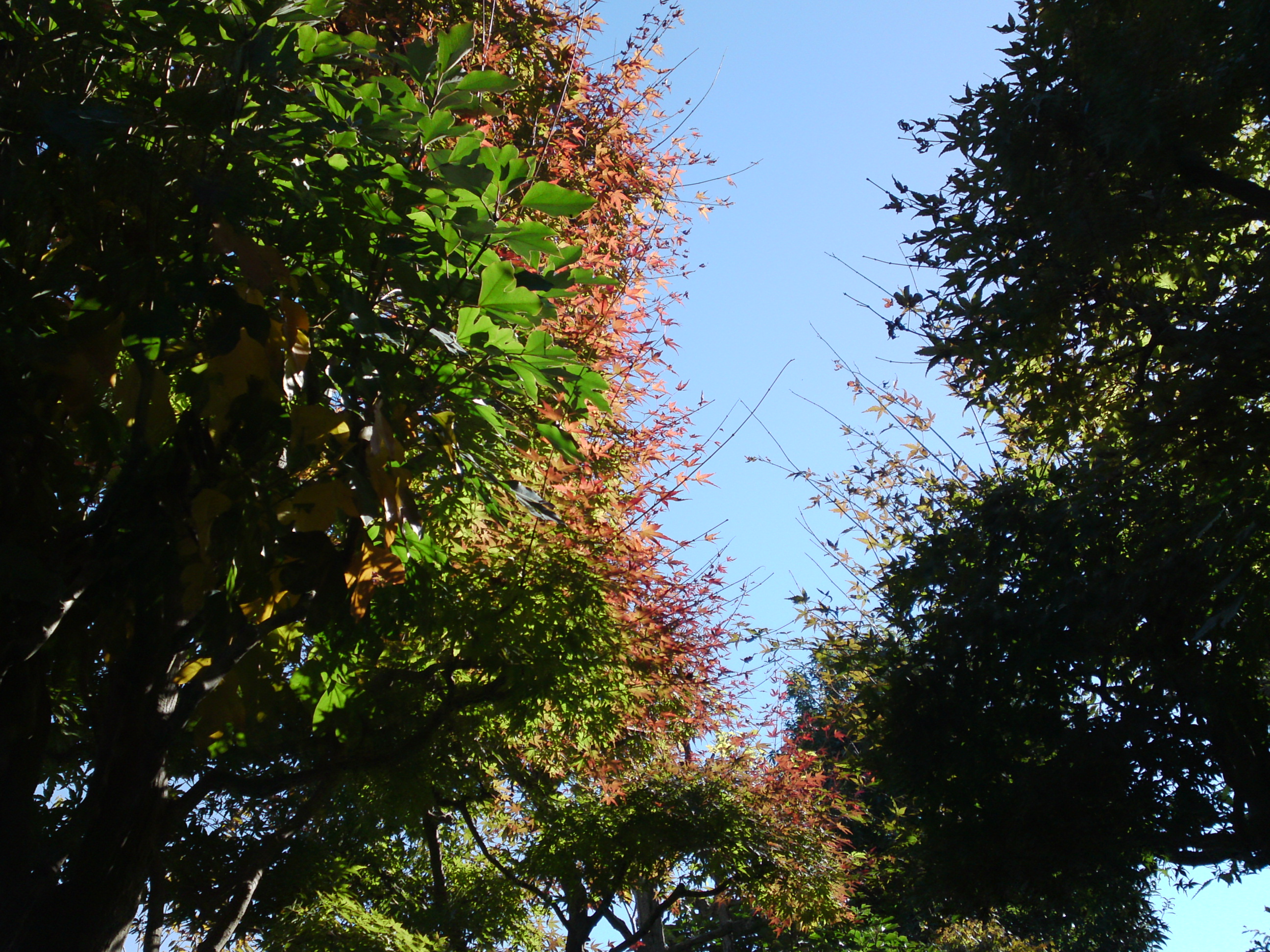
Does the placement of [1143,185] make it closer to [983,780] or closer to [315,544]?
[983,780]

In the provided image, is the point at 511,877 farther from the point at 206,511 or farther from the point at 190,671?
the point at 206,511

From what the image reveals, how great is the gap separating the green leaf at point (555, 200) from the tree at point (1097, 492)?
13.5 feet

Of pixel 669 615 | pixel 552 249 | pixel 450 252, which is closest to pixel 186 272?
pixel 450 252

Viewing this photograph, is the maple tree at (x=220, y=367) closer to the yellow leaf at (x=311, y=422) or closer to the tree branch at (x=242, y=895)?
the yellow leaf at (x=311, y=422)

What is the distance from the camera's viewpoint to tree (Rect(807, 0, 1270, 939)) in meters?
5.79

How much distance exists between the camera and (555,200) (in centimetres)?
287

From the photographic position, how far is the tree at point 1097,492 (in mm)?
5785

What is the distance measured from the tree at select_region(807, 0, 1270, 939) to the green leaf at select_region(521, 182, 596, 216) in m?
4.10

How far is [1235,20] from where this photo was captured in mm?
5465

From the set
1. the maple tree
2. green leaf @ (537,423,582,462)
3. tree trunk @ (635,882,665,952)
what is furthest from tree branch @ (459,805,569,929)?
green leaf @ (537,423,582,462)

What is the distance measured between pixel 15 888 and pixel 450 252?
2.56 m

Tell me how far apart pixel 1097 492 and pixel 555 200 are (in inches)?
223

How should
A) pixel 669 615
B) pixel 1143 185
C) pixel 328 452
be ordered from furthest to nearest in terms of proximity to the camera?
pixel 669 615 → pixel 1143 185 → pixel 328 452

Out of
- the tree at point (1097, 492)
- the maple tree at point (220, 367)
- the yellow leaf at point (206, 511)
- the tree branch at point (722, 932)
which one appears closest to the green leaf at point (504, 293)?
the maple tree at point (220, 367)
